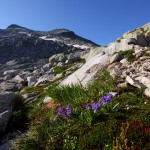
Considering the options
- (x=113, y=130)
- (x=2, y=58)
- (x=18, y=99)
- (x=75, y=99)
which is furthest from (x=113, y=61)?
(x=2, y=58)

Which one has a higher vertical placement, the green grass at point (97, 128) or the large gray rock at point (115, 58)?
the large gray rock at point (115, 58)

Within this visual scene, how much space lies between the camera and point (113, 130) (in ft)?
33.5

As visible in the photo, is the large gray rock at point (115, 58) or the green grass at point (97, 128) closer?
the green grass at point (97, 128)

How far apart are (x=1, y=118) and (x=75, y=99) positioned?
3.73 m

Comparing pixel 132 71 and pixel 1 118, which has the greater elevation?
pixel 132 71

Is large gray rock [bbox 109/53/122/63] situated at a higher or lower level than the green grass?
higher

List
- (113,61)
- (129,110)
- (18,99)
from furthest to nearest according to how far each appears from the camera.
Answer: (113,61) → (18,99) → (129,110)

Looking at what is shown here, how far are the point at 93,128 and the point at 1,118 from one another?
628 cm

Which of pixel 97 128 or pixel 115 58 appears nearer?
pixel 97 128

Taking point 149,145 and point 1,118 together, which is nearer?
point 149,145

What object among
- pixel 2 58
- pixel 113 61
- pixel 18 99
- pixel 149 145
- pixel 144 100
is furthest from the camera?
pixel 2 58

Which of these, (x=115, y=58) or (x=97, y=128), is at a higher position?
(x=115, y=58)

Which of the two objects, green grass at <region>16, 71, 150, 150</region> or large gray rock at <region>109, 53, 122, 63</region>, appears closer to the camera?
green grass at <region>16, 71, 150, 150</region>

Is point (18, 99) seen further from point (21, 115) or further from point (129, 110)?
point (129, 110)
